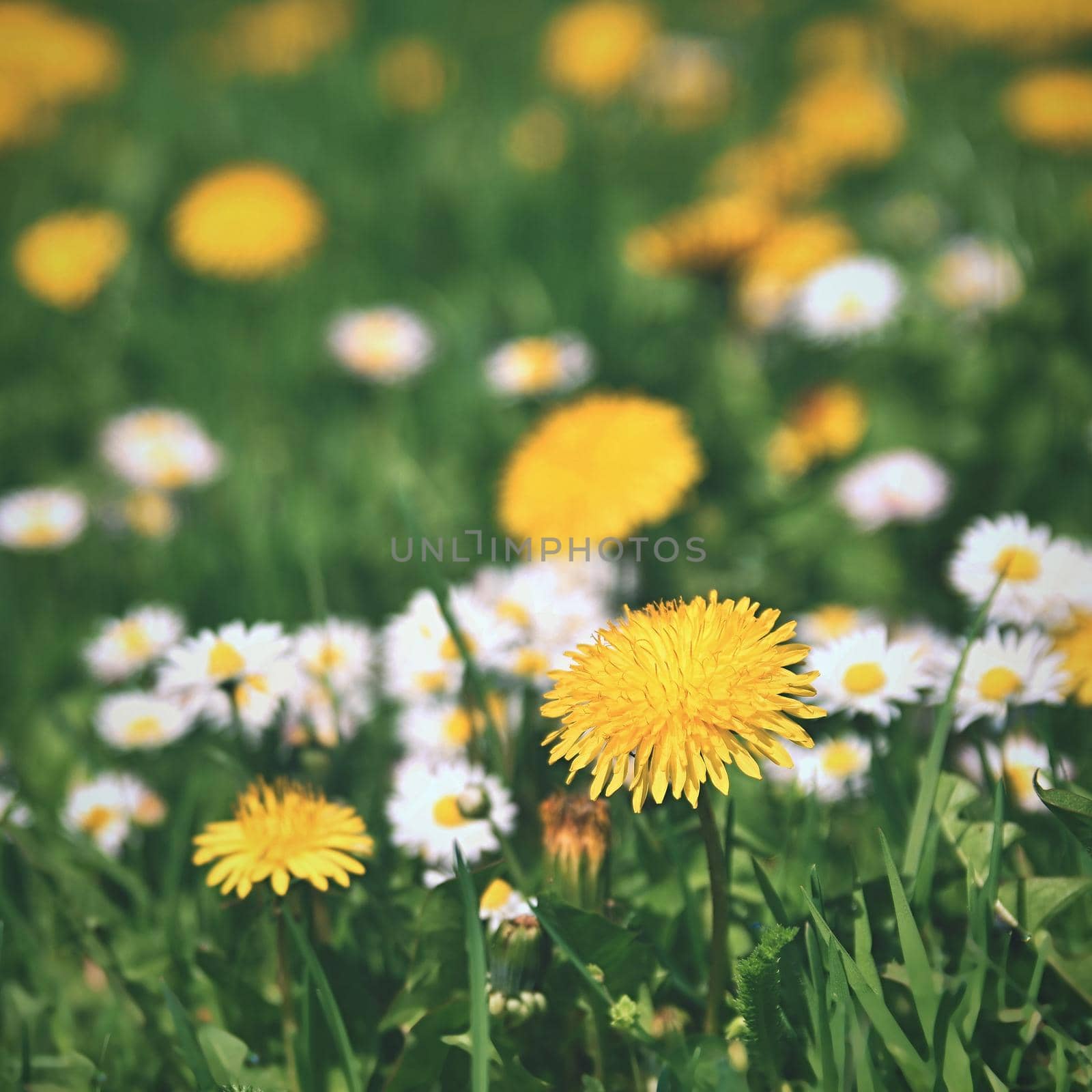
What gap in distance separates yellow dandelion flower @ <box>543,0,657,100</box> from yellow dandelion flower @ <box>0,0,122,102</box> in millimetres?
1378

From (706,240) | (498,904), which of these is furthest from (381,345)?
(498,904)

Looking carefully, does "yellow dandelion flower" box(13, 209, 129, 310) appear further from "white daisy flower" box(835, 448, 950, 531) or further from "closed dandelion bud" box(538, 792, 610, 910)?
"closed dandelion bud" box(538, 792, 610, 910)

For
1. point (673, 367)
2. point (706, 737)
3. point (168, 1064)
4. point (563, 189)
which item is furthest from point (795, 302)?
point (168, 1064)

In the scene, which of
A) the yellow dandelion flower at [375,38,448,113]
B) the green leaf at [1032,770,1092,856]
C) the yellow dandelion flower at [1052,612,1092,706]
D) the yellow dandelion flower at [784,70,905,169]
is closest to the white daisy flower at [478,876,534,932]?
the green leaf at [1032,770,1092,856]

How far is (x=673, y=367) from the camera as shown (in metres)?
1.94

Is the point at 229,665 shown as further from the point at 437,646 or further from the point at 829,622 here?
the point at 829,622

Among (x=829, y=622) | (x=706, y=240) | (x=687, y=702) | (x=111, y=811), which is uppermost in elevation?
(x=706, y=240)

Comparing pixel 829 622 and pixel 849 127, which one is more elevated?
pixel 849 127

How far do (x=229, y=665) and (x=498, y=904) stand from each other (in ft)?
1.08

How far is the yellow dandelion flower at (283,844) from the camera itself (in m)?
0.79

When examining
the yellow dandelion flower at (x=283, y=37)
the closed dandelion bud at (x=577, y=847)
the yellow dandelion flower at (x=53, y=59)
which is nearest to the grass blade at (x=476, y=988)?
the closed dandelion bud at (x=577, y=847)

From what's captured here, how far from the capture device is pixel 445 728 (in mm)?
1155

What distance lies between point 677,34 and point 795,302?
6.54 ft

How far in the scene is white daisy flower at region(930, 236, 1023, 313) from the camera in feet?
6.13
